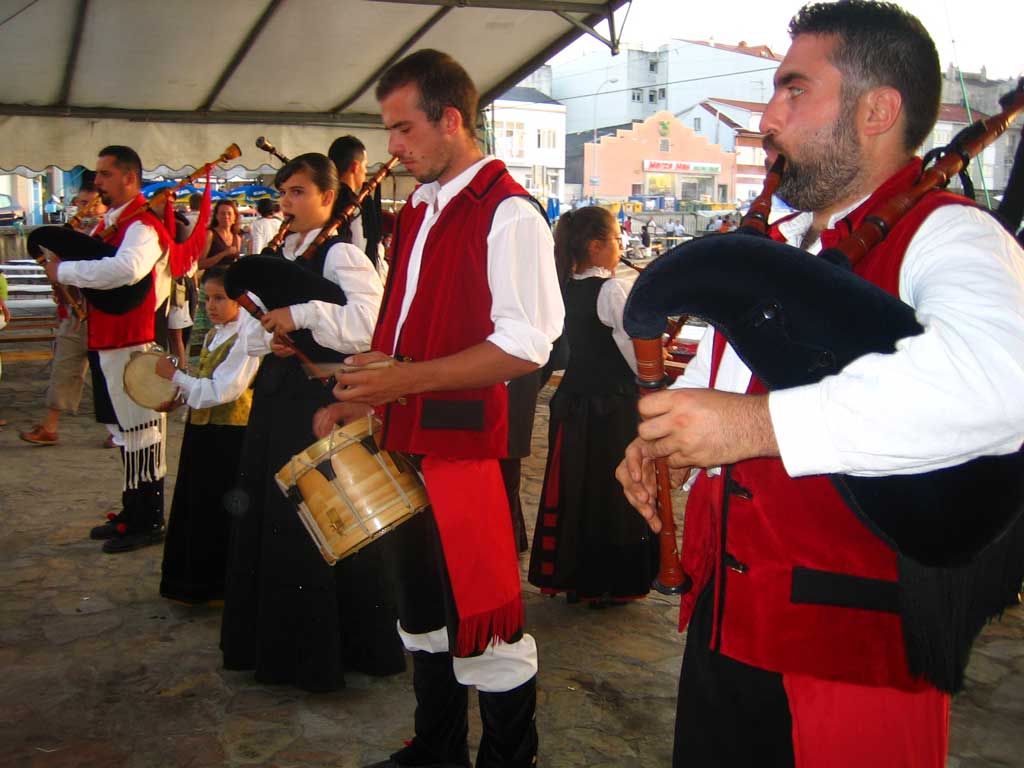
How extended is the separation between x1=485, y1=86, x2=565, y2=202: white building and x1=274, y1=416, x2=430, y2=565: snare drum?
159 ft

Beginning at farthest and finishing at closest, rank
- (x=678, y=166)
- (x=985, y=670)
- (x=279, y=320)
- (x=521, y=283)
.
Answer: (x=678, y=166)
(x=985, y=670)
(x=279, y=320)
(x=521, y=283)

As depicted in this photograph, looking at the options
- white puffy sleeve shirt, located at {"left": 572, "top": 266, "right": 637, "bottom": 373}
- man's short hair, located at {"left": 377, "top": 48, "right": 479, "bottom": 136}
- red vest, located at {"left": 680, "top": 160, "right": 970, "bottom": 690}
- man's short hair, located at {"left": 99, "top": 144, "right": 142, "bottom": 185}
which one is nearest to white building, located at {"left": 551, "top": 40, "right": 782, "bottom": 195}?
man's short hair, located at {"left": 99, "top": 144, "right": 142, "bottom": 185}

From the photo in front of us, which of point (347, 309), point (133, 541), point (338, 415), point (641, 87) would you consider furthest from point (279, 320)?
point (641, 87)

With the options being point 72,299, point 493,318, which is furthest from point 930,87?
point 72,299

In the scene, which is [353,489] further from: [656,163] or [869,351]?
[656,163]

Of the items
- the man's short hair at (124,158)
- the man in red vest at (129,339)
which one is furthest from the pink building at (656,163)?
the man in red vest at (129,339)

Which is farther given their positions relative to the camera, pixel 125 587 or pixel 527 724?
pixel 125 587

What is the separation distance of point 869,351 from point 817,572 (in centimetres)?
39

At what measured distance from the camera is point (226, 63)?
680cm

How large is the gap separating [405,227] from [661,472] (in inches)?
55.0

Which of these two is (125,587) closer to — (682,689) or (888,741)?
(682,689)

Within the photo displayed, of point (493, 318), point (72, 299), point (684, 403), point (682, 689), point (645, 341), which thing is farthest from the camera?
point (72, 299)

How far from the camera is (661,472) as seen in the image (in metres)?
1.50

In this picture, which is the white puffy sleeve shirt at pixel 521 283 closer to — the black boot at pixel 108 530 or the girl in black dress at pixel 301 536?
the girl in black dress at pixel 301 536
